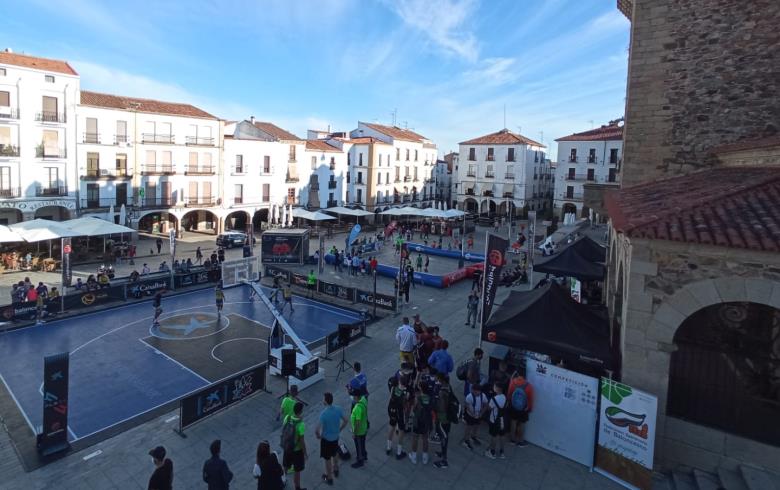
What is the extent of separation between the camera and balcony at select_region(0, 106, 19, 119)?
29647mm

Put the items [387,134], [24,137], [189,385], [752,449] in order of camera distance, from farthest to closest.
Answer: [387,134] < [24,137] < [189,385] < [752,449]

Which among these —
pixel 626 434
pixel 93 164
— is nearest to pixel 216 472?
pixel 626 434

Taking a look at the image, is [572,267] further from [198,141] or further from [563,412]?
[198,141]

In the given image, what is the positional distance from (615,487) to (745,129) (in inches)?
394

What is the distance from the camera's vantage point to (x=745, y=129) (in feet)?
41.2

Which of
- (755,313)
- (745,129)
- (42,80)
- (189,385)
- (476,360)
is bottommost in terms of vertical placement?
(189,385)

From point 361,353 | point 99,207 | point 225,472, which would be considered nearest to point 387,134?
point 99,207

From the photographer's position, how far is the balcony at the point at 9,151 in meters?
29.8

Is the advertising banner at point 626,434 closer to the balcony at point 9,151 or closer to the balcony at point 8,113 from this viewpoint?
the balcony at point 9,151

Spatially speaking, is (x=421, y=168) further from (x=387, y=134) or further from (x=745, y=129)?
(x=745, y=129)

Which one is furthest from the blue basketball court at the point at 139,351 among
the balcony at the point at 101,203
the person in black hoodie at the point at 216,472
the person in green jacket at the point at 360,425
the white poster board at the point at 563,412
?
the balcony at the point at 101,203

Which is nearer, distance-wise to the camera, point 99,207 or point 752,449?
point 752,449

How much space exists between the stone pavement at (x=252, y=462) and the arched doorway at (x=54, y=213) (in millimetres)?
27510

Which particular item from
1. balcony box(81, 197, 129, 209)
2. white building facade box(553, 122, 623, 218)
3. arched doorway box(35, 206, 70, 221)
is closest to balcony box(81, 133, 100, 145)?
balcony box(81, 197, 129, 209)
